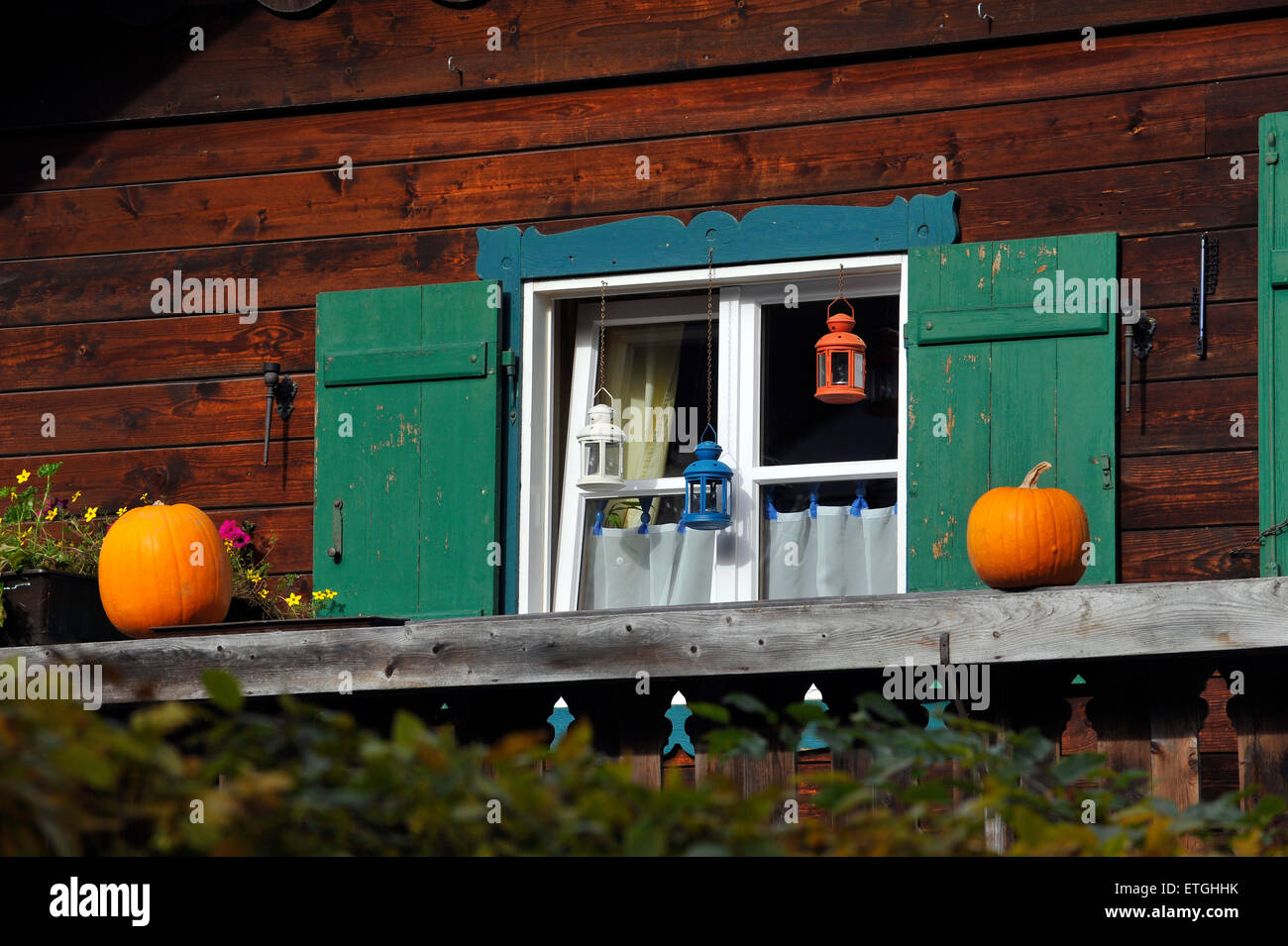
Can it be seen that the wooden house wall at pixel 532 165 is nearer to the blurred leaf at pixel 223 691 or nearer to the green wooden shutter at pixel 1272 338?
the green wooden shutter at pixel 1272 338

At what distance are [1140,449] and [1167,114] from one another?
1.16 m

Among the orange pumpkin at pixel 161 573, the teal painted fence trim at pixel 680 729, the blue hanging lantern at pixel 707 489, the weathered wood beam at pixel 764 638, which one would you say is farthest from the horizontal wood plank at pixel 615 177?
the weathered wood beam at pixel 764 638

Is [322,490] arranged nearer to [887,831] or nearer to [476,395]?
[476,395]

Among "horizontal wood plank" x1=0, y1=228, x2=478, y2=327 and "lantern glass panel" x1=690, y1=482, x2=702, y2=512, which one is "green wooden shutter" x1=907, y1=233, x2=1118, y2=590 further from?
"horizontal wood plank" x1=0, y1=228, x2=478, y2=327

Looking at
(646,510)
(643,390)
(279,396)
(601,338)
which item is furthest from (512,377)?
(279,396)

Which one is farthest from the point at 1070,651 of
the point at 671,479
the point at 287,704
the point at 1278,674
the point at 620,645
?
the point at 287,704

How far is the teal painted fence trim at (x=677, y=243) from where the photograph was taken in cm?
566

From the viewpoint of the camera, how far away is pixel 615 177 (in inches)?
239

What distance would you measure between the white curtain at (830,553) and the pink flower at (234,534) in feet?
6.46

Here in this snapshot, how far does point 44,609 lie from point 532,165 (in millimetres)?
2384

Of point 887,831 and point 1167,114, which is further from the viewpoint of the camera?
point 1167,114

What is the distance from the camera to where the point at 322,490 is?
599cm

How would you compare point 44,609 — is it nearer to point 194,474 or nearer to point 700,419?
point 194,474

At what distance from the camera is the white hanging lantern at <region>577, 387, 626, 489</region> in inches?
227
